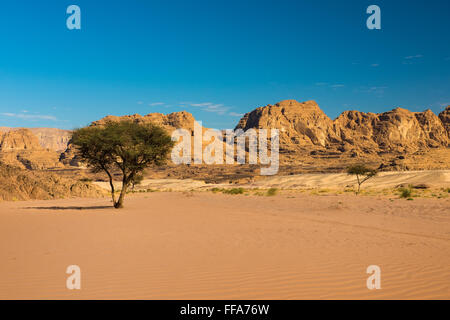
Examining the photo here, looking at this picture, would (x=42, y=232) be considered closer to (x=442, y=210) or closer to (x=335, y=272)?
(x=335, y=272)

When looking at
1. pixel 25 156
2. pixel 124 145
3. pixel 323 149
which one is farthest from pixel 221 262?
pixel 323 149

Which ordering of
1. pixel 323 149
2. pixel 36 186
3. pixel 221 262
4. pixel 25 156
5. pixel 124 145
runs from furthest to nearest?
1. pixel 323 149
2. pixel 25 156
3. pixel 36 186
4. pixel 124 145
5. pixel 221 262

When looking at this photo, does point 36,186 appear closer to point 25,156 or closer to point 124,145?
point 124,145

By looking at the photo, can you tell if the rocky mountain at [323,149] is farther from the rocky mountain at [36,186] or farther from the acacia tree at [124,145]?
the acacia tree at [124,145]

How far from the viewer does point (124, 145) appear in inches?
866

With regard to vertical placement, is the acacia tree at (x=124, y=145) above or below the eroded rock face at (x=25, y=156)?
below

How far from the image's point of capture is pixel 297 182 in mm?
83688

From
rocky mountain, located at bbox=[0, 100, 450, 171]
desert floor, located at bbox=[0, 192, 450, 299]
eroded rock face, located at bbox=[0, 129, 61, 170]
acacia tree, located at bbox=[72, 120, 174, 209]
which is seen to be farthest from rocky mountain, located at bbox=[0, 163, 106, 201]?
eroded rock face, located at bbox=[0, 129, 61, 170]

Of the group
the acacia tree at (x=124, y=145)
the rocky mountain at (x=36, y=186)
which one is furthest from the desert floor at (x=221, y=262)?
the rocky mountain at (x=36, y=186)

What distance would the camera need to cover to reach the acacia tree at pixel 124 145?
21641mm
